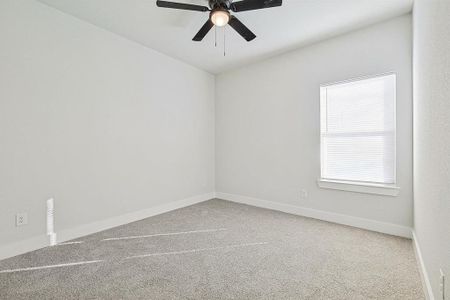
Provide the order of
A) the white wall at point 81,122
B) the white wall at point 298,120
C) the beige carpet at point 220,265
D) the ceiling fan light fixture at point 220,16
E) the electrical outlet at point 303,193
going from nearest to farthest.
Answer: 1. the beige carpet at point 220,265
2. the ceiling fan light fixture at point 220,16
3. the white wall at point 81,122
4. the white wall at point 298,120
5. the electrical outlet at point 303,193

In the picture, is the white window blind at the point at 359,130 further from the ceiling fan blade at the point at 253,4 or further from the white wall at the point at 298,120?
the ceiling fan blade at the point at 253,4

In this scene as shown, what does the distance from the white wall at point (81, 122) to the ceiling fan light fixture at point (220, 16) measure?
1669mm

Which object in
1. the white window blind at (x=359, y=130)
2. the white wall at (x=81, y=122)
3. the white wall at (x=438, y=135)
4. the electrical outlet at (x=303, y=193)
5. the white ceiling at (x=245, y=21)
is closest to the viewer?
the white wall at (x=438, y=135)

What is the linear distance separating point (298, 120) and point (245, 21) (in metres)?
1.66

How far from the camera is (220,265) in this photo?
199 cm

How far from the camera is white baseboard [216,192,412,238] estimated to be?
2605 mm

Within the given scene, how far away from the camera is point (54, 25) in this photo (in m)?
2.47

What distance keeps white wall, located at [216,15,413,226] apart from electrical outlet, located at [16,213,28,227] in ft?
10.1

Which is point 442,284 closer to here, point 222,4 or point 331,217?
point 331,217

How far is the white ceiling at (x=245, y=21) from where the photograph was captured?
2398 mm

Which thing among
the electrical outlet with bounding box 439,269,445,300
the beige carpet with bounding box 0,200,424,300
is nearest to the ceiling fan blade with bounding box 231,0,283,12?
the electrical outlet with bounding box 439,269,445,300

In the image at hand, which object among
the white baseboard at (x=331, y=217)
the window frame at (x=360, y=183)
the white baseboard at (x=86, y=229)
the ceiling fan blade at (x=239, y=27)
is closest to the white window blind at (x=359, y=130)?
the window frame at (x=360, y=183)

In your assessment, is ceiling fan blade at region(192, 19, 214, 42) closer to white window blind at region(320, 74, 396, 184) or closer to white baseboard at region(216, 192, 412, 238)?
white window blind at region(320, 74, 396, 184)

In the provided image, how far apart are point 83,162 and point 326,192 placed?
133 inches
